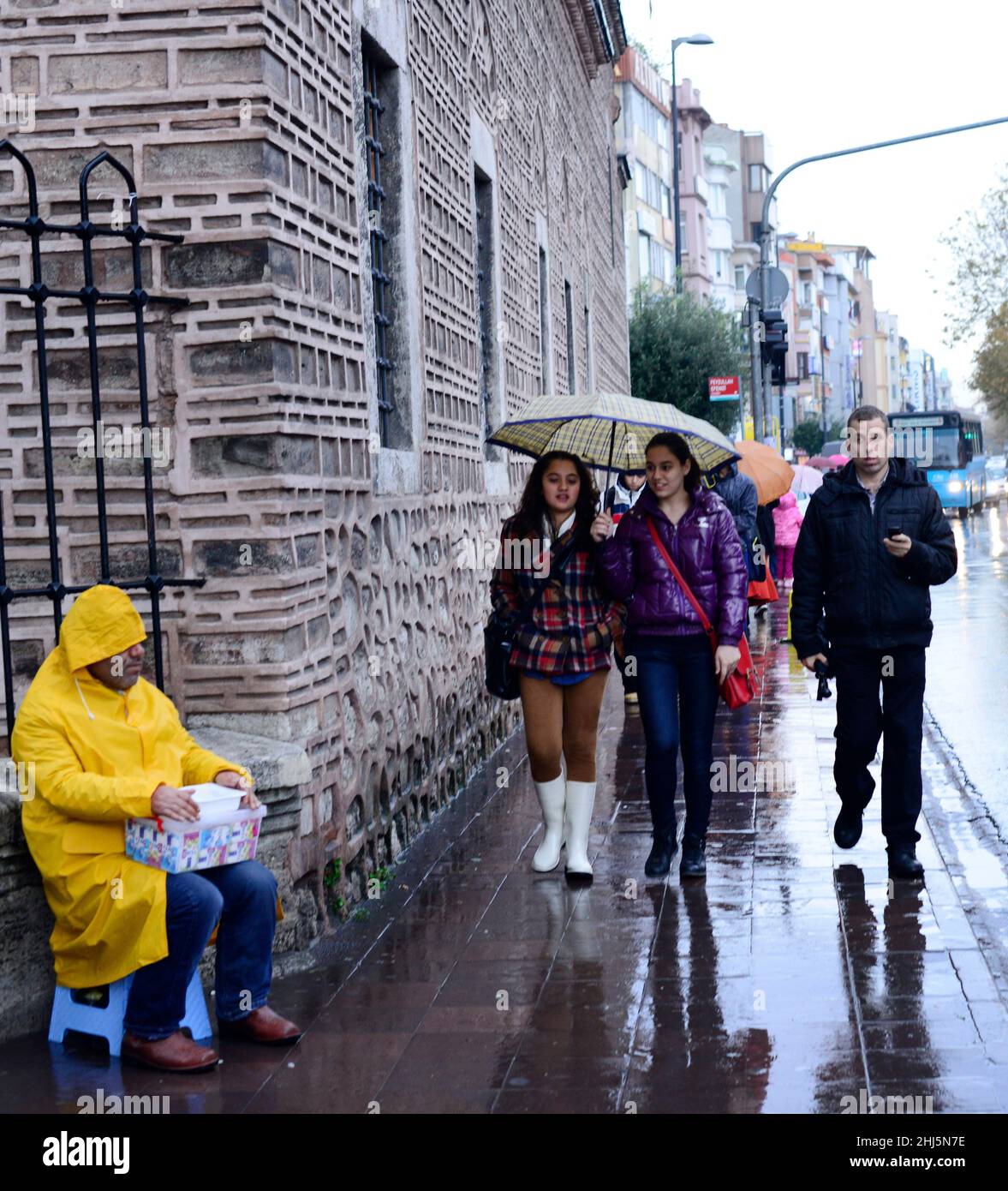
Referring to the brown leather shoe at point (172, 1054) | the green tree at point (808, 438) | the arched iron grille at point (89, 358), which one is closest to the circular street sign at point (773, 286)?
the arched iron grille at point (89, 358)

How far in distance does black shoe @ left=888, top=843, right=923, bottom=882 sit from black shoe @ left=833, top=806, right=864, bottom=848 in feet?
1.28

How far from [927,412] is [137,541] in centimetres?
4396

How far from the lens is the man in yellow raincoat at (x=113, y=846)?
4.80 metres

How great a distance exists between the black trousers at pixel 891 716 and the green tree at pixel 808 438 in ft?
234

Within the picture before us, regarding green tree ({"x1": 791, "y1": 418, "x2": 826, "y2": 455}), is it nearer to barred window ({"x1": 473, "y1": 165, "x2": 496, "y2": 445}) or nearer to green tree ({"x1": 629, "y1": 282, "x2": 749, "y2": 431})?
green tree ({"x1": 629, "y1": 282, "x2": 749, "y2": 431})

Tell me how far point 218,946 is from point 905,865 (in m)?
3.05

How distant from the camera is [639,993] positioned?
5.45 m

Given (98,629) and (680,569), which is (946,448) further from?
(98,629)

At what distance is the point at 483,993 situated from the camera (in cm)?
554

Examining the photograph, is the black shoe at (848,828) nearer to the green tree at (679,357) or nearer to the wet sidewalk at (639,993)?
the wet sidewalk at (639,993)

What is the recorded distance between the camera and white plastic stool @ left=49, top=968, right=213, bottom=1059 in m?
5.01

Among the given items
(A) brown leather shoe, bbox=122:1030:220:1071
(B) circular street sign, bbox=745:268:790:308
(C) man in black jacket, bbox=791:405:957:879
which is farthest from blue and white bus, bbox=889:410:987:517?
(A) brown leather shoe, bbox=122:1030:220:1071
